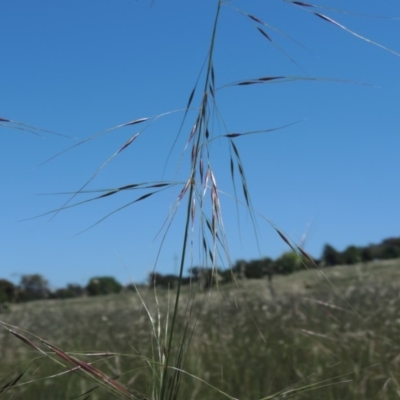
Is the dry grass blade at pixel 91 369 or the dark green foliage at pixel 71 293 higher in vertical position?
the dark green foliage at pixel 71 293

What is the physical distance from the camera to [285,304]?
6.29m

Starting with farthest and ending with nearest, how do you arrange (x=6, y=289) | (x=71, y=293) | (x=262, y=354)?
(x=71, y=293) < (x=6, y=289) < (x=262, y=354)

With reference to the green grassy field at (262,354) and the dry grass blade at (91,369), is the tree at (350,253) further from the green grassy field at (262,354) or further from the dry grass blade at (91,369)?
the dry grass blade at (91,369)

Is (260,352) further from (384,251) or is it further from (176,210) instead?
(384,251)

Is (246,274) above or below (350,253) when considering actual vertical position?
below

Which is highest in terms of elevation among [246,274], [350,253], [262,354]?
[350,253]

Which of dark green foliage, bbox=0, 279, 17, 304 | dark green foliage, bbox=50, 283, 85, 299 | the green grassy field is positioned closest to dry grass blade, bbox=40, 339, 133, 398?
the green grassy field

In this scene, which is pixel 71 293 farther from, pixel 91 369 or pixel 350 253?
pixel 91 369

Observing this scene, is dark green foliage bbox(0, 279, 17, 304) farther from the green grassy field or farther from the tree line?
the green grassy field

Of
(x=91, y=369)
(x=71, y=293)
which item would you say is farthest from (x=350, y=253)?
(x=91, y=369)

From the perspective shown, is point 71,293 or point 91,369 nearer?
point 91,369

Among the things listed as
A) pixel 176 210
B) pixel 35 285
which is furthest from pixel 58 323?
pixel 176 210

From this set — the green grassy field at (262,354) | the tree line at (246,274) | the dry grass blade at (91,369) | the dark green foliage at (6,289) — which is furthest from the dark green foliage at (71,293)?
the dry grass blade at (91,369)

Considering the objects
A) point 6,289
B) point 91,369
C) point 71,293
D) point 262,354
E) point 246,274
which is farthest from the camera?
point 71,293
